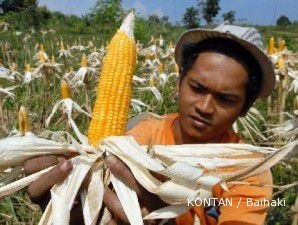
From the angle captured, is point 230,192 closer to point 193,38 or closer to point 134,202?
point 134,202

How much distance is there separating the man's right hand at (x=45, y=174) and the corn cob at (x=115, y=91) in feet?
0.52

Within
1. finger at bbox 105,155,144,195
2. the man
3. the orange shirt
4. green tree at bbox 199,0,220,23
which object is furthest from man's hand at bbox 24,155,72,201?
green tree at bbox 199,0,220,23

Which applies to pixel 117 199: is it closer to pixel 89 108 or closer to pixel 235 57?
pixel 235 57

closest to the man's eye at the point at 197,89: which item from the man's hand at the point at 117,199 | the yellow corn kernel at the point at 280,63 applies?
the man's hand at the point at 117,199

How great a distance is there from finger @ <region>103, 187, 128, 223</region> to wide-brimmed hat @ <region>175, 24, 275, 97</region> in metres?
0.81

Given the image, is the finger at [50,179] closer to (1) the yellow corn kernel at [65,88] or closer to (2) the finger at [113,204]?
(2) the finger at [113,204]

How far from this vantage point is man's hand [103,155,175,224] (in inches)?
60.6

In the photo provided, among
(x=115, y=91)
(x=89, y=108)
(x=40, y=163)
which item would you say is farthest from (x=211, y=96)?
(x=89, y=108)

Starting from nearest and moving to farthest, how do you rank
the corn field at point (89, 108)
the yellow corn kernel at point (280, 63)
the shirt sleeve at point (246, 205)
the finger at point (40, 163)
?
the finger at point (40, 163) < the shirt sleeve at point (246, 205) < the corn field at point (89, 108) < the yellow corn kernel at point (280, 63)

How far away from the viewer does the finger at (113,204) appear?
1536 mm

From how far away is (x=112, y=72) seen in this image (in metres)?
1.77

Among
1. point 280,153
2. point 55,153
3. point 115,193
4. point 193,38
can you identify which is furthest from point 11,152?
point 193,38

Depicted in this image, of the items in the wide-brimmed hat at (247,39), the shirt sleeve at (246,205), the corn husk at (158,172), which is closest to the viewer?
the corn husk at (158,172)

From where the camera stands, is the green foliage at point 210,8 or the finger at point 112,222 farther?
the green foliage at point 210,8
